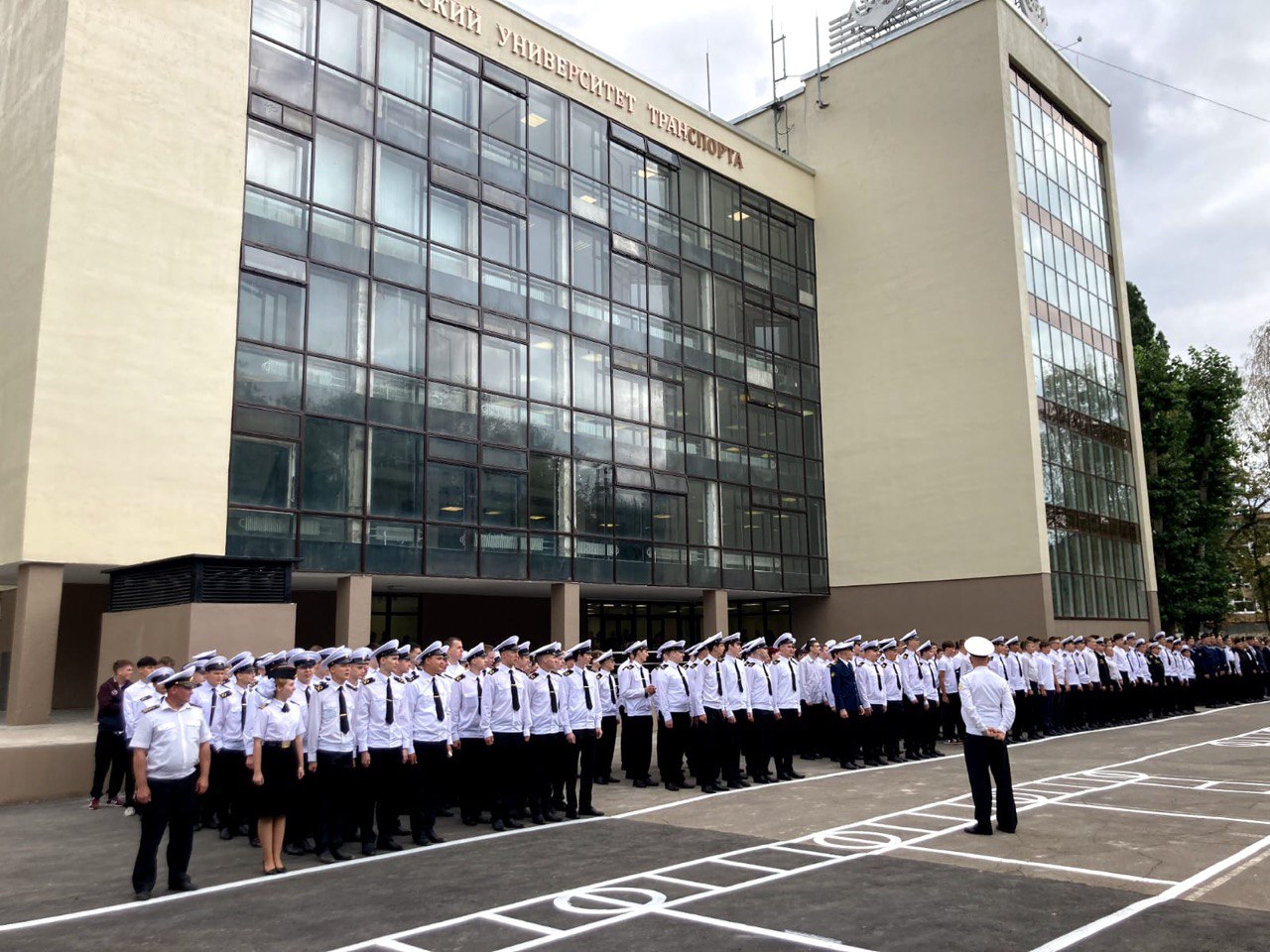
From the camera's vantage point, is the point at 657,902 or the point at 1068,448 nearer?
the point at 657,902

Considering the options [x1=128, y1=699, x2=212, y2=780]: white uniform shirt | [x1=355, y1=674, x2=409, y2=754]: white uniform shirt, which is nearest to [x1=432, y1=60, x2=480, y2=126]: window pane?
[x1=355, y1=674, x2=409, y2=754]: white uniform shirt

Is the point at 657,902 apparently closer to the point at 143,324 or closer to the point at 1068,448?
the point at 143,324

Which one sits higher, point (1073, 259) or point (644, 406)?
point (1073, 259)

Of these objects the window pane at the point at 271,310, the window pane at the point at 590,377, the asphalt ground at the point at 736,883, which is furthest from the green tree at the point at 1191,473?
the window pane at the point at 271,310

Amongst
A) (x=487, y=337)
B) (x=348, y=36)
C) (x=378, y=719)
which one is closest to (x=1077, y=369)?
(x=487, y=337)

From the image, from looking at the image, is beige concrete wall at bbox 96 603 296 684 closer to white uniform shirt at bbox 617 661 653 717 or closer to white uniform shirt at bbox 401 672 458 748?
white uniform shirt at bbox 617 661 653 717

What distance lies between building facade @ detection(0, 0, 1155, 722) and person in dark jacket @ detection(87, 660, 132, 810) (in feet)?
7.60

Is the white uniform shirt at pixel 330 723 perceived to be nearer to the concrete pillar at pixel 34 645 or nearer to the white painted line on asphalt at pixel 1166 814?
the white painted line on asphalt at pixel 1166 814

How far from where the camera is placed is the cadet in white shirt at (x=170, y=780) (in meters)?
8.31

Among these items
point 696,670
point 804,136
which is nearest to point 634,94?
point 804,136

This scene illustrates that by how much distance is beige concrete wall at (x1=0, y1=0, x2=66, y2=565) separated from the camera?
1847cm

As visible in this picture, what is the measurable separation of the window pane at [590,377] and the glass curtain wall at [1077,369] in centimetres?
1388

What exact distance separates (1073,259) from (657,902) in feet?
111

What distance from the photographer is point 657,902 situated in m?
7.54
